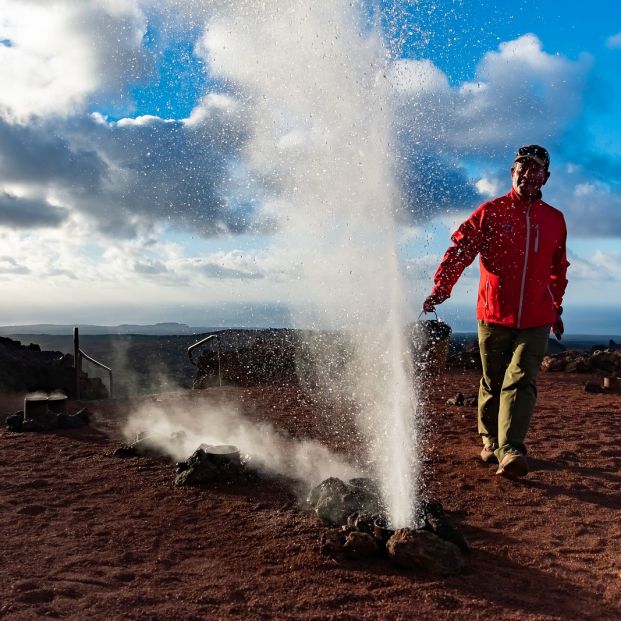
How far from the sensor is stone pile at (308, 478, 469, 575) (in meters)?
2.73

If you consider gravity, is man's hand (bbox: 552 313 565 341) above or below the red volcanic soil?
above

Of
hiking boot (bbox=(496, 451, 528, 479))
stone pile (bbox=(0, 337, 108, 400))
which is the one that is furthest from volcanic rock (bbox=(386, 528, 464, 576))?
stone pile (bbox=(0, 337, 108, 400))

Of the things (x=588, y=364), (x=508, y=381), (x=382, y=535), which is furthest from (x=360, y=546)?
(x=588, y=364)

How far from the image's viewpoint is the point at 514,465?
416 centimetres

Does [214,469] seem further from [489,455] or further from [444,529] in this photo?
[489,455]

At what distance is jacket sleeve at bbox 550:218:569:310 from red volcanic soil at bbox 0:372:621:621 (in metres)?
1.40

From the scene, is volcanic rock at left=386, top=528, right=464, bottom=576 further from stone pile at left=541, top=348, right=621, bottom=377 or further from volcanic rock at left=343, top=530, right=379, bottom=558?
stone pile at left=541, top=348, right=621, bottom=377

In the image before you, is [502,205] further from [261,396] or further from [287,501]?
[261,396]

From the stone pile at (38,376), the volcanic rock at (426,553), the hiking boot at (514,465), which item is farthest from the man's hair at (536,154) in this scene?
the stone pile at (38,376)

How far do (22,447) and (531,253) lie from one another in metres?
5.10

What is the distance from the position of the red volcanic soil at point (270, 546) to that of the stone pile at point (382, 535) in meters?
0.06

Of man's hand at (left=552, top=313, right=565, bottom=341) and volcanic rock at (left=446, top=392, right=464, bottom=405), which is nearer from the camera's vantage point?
man's hand at (left=552, top=313, right=565, bottom=341)

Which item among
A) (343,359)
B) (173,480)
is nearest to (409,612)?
(173,480)

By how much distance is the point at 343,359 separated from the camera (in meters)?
14.8
